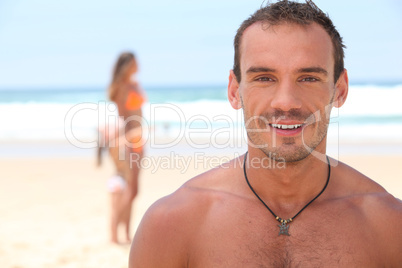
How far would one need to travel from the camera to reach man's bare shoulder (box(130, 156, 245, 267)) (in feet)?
7.72

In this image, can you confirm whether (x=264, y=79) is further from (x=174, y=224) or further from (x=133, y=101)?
(x=133, y=101)

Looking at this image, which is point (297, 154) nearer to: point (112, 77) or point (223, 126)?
point (112, 77)

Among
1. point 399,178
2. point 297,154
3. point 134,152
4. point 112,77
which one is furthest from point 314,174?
point 399,178

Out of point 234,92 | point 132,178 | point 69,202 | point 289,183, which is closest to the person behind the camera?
point 289,183

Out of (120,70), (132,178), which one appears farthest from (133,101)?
(132,178)

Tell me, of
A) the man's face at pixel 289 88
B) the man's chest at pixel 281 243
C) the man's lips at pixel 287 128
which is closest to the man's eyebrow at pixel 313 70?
the man's face at pixel 289 88

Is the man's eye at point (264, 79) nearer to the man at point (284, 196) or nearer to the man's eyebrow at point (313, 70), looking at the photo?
the man at point (284, 196)

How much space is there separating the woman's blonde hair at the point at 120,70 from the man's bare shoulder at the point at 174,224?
4296mm

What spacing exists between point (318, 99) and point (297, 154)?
255mm

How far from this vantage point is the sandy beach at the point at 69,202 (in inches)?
254

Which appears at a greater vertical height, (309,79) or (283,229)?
(309,79)

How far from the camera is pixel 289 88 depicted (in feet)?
7.48

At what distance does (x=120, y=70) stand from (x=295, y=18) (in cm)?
454

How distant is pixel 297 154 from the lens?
2332 millimetres
